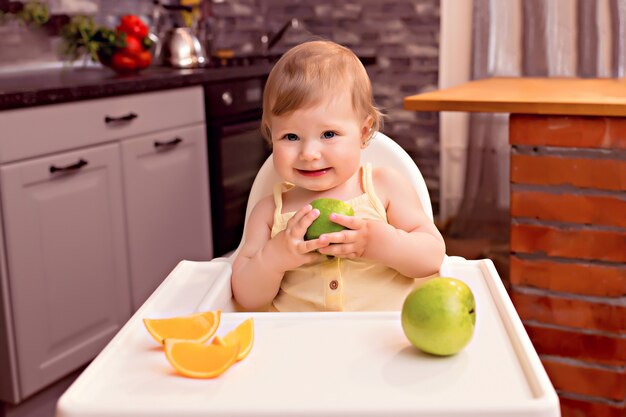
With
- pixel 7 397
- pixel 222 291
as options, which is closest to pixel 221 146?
pixel 7 397

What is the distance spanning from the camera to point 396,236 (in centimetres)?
124

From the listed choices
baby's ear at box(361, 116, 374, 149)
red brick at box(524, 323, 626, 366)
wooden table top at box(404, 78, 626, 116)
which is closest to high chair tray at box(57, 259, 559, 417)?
baby's ear at box(361, 116, 374, 149)

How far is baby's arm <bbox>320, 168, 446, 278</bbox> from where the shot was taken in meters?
1.16

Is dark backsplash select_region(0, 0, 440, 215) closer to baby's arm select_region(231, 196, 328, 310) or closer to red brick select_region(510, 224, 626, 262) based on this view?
red brick select_region(510, 224, 626, 262)

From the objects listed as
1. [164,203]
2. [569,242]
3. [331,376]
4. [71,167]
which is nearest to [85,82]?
[71,167]

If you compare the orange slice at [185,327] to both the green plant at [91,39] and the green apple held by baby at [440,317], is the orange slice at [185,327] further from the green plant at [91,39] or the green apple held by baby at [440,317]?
the green plant at [91,39]

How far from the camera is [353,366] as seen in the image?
0.85 meters

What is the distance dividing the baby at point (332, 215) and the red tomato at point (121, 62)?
2.00 metres

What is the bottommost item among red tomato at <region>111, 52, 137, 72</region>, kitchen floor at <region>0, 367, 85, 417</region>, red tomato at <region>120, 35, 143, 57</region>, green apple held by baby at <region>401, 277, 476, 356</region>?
kitchen floor at <region>0, 367, 85, 417</region>

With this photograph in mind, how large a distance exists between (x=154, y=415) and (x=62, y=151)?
1.79 m

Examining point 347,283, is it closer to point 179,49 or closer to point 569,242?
point 569,242

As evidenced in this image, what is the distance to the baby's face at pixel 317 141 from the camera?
122cm

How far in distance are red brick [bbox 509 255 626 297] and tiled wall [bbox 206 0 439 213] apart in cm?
207

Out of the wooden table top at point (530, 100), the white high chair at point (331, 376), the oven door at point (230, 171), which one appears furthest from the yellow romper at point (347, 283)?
the oven door at point (230, 171)
